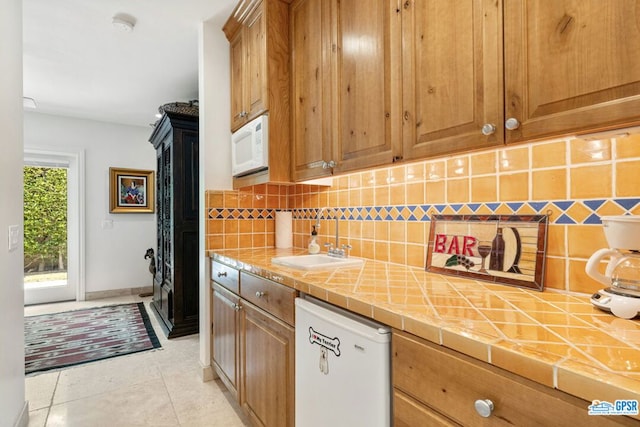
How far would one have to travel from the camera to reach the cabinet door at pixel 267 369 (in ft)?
4.36

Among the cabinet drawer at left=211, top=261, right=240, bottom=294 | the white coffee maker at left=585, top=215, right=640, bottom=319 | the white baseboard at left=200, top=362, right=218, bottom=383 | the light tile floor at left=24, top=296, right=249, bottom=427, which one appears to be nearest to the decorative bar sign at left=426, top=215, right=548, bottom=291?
the white coffee maker at left=585, top=215, right=640, bottom=319

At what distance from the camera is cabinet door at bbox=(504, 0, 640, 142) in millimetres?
726

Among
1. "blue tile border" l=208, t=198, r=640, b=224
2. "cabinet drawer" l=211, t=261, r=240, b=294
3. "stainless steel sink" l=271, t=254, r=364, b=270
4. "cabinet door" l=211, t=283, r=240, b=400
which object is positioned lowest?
"cabinet door" l=211, t=283, r=240, b=400

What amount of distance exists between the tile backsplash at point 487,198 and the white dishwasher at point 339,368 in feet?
2.12

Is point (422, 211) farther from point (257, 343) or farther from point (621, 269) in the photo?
point (257, 343)

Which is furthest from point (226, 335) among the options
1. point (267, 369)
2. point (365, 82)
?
point (365, 82)

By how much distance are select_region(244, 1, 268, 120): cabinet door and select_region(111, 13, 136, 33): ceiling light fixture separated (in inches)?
33.2

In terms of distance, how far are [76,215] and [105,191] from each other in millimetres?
468

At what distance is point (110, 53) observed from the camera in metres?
2.71

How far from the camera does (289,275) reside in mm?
1355

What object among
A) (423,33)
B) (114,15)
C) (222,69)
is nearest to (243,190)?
(222,69)

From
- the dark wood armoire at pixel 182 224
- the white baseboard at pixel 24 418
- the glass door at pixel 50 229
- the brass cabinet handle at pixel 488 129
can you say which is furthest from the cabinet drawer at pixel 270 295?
A: the glass door at pixel 50 229

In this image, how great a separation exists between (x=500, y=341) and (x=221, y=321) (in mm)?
1804
